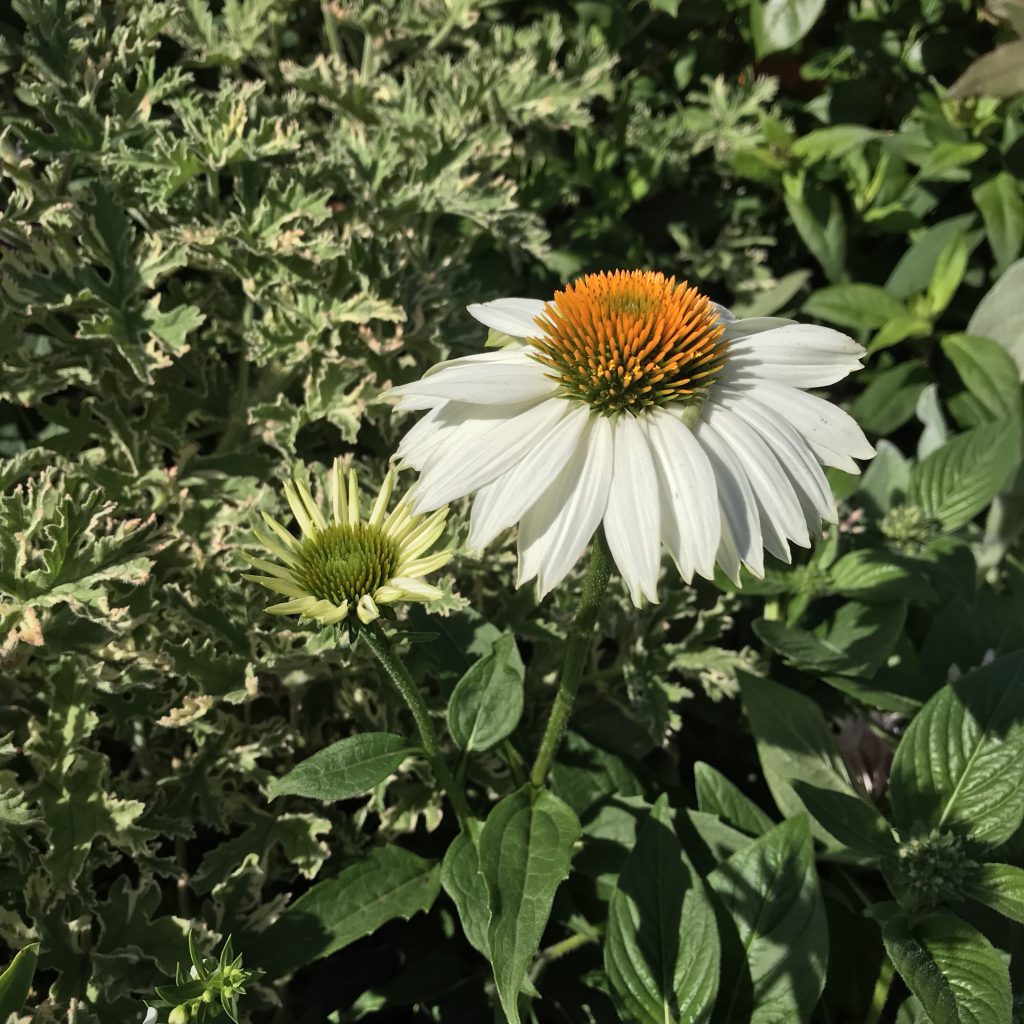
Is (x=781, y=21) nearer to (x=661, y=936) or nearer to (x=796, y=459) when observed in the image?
(x=796, y=459)

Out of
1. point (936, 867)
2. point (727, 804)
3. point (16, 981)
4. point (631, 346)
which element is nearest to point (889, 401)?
point (727, 804)

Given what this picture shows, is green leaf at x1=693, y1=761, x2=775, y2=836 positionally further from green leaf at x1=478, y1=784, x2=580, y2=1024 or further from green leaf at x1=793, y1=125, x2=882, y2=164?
green leaf at x1=793, y1=125, x2=882, y2=164

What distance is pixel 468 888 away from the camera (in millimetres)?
923

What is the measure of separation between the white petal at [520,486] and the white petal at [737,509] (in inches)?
5.0

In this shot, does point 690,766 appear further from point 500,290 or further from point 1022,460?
point 500,290

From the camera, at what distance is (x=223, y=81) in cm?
145

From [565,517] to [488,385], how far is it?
142 mm

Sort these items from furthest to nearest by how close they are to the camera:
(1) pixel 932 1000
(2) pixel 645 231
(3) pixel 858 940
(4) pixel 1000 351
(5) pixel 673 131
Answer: (2) pixel 645 231 < (5) pixel 673 131 < (4) pixel 1000 351 < (3) pixel 858 940 < (1) pixel 932 1000

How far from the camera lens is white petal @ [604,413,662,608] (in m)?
0.74

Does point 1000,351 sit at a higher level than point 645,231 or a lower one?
lower

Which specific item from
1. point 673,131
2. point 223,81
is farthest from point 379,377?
point 673,131

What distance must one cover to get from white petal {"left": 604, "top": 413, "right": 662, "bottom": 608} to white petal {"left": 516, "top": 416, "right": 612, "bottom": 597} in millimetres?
11

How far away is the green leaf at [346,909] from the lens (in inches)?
39.7

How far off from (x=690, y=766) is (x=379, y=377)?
90 cm
